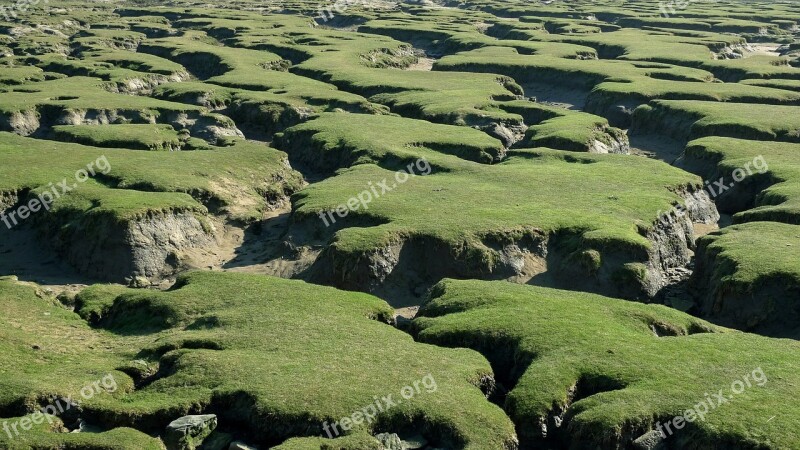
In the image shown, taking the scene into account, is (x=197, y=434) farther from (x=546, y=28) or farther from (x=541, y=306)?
(x=546, y=28)

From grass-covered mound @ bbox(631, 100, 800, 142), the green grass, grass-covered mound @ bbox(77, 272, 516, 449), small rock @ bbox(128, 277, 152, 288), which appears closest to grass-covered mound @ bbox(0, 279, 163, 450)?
grass-covered mound @ bbox(77, 272, 516, 449)

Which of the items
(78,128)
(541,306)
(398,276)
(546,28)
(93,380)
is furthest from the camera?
(546,28)

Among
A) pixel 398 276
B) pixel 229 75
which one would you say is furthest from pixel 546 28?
pixel 398 276

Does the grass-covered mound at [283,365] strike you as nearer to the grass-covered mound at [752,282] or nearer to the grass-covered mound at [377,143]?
the grass-covered mound at [752,282]

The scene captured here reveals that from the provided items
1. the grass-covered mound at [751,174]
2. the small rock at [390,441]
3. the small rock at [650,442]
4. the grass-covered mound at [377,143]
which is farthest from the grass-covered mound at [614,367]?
the grass-covered mound at [377,143]

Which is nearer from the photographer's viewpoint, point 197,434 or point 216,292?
point 197,434

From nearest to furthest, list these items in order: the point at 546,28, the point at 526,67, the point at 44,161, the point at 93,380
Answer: the point at 93,380 < the point at 44,161 < the point at 526,67 < the point at 546,28

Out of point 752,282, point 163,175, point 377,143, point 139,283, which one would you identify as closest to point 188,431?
point 139,283
